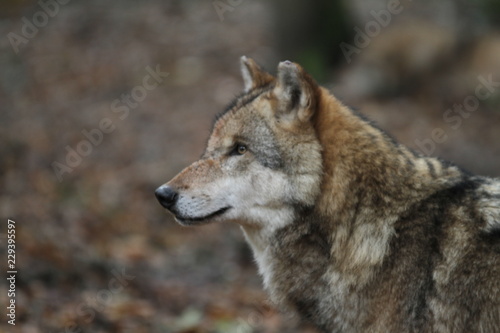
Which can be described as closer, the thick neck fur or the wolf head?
the thick neck fur

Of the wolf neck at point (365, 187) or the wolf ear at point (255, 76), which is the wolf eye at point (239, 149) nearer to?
the wolf neck at point (365, 187)

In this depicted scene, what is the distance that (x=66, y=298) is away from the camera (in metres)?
6.48

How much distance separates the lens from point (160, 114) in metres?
14.0

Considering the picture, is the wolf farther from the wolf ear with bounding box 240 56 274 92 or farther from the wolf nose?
the wolf ear with bounding box 240 56 274 92

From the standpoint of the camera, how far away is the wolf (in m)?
3.85

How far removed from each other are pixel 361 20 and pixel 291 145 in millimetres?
11526

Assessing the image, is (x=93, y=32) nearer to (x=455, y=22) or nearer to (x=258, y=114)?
(x=455, y=22)

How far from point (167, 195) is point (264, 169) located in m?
0.72

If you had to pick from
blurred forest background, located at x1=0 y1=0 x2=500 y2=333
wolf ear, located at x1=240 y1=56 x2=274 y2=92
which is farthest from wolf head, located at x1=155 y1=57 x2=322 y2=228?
blurred forest background, located at x1=0 y1=0 x2=500 y2=333

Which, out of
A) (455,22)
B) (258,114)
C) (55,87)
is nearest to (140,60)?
(55,87)

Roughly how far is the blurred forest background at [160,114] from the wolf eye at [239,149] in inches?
51.0

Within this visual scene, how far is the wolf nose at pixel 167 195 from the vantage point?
14.4 ft

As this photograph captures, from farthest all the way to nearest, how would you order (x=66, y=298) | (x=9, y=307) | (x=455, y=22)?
(x=455, y=22) → (x=66, y=298) → (x=9, y=307)

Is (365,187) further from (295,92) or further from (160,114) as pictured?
(160,114)
